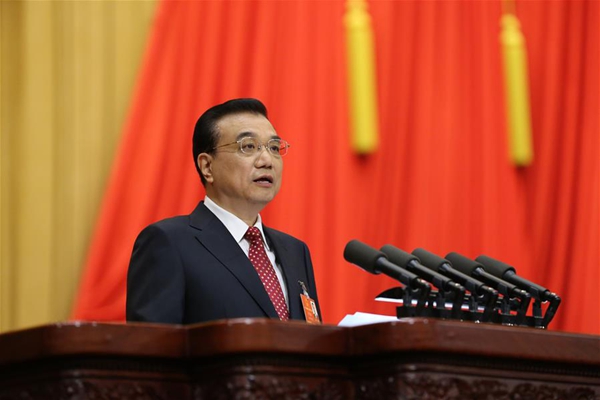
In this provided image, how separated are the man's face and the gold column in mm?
1038

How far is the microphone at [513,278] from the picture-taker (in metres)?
1.94

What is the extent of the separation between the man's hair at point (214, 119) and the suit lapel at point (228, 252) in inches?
8.1

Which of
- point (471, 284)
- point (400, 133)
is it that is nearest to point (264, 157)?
point (471, 284)

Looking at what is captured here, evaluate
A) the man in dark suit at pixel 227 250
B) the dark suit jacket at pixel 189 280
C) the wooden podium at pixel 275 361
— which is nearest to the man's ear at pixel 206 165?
the man in dark suit at pixel 227 250

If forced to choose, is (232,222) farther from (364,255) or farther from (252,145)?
(364,255)

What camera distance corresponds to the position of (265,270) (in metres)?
2.26

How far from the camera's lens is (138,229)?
11.1 feet

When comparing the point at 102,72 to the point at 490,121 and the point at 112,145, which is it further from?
the point at 490,121

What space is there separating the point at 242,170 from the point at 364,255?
1.94 ft

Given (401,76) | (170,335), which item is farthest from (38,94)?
(170,335)

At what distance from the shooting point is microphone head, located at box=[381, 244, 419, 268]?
185 cm

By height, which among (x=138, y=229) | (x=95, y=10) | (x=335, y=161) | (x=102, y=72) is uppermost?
(x=95, y=10)

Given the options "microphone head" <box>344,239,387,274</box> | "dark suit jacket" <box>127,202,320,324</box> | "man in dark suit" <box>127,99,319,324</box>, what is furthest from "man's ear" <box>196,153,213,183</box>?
"microphone head" <box>344,239,387,274</box>

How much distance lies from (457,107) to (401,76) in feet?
0.74
